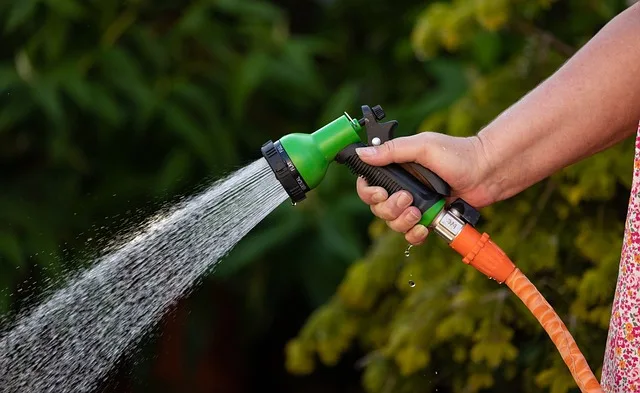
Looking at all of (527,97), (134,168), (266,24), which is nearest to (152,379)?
(134,168)

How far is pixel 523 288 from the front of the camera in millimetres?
1532

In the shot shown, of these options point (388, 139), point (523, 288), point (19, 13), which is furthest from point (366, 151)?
point (19, 13)

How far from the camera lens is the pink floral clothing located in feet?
4.61

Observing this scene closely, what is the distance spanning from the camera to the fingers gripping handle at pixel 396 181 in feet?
5.11

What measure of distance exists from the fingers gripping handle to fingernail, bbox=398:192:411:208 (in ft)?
0.04

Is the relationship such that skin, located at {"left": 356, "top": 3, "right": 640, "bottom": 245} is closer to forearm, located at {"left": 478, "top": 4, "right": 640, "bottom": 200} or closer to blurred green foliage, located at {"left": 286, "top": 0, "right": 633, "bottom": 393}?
forearm, located at {"left": 478, "top": 4, "right": 640, "bottom": 200}

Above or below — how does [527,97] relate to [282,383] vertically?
above

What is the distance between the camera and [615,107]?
1573 millimetres

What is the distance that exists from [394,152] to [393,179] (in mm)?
46

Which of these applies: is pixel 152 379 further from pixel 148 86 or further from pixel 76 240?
pixel 148 86

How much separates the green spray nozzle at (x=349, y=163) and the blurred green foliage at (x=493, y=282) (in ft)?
2.05

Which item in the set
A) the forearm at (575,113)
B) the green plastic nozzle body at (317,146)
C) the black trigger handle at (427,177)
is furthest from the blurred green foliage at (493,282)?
the green plastic nozzle body at (317,146)

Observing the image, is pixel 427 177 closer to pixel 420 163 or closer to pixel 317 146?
pixel 420 163

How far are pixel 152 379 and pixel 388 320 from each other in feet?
3.92
